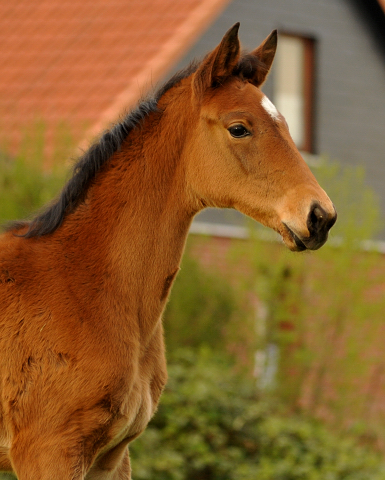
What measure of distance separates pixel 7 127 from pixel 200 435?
14.7 ft

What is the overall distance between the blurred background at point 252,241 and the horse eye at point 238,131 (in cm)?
171

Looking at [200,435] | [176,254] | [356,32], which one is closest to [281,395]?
[200,435]

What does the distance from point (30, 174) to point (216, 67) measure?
16.4 ft

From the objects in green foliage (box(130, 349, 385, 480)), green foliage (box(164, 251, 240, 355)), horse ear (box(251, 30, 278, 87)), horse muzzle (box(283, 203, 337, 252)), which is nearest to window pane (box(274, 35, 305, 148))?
green foliage (box(164, 251, 240, 355))

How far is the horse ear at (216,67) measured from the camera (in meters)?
3.45

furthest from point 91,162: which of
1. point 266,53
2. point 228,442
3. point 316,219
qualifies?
point 228,442

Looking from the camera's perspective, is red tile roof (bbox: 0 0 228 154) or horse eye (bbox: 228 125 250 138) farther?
red tile roof (bbox: 0 0 228 154)

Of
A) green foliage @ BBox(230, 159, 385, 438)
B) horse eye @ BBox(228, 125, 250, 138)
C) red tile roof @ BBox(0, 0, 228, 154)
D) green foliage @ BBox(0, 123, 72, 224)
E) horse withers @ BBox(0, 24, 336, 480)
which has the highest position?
horse eye @ BBox(228, 125, 250, 138)

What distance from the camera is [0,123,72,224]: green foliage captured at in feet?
25.9

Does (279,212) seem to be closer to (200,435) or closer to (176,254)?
(176,254)

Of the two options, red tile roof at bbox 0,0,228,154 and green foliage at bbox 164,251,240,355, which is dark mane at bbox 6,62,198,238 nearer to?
green foliage at bbox 164,251,240,355

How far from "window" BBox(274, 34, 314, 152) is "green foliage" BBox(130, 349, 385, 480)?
19.0 feet

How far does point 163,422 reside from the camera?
757cm

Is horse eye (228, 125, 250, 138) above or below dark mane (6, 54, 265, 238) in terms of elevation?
above
